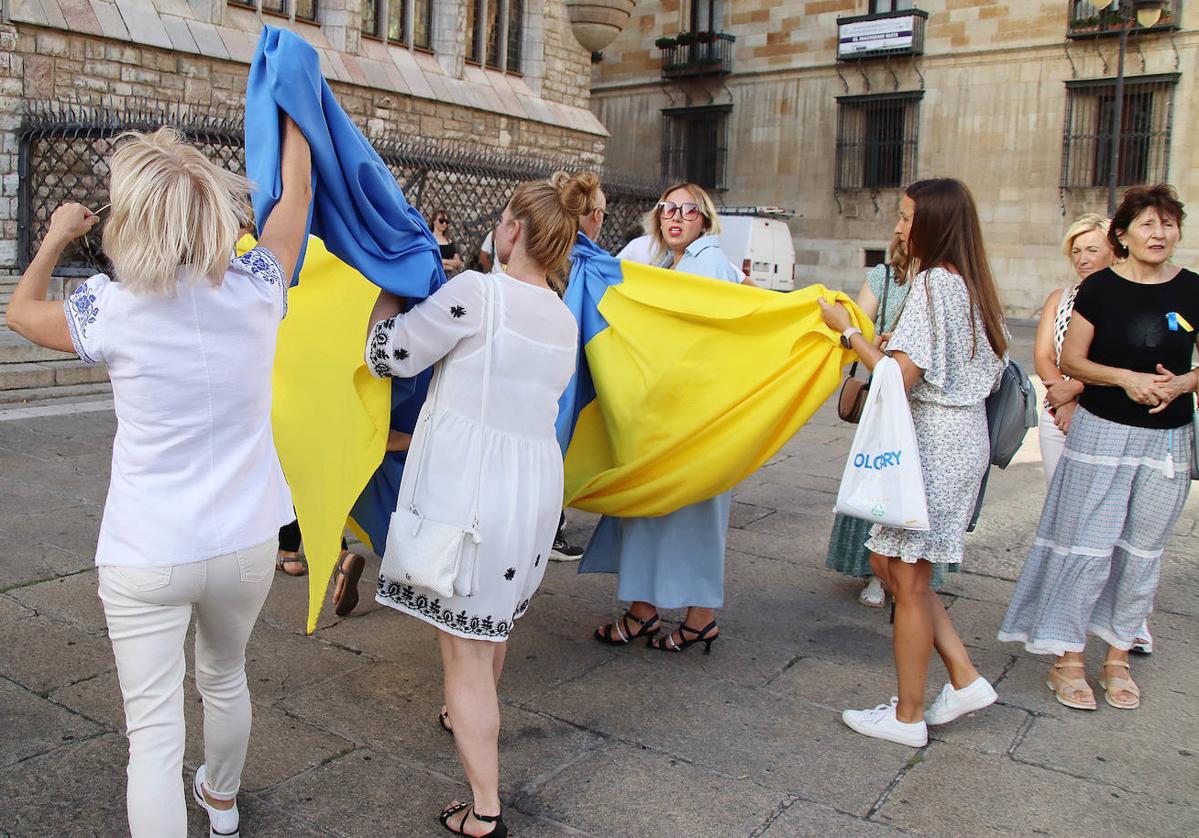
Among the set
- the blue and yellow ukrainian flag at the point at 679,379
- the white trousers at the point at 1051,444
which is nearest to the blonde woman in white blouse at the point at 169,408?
the blue and yellow ukrainian flag at the point at 679,379

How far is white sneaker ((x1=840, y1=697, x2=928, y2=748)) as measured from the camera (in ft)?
12.4

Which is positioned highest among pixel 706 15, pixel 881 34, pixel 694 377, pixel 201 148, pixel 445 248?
pixel 706 15

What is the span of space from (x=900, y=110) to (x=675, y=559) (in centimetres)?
2586

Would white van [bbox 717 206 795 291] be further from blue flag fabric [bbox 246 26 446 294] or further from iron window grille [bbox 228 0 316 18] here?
blue flag fabric [bbox 246 26 446 294]

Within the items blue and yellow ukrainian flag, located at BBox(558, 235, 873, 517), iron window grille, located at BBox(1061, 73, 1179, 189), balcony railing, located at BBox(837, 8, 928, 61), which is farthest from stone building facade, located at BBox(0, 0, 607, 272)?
blue and yellow ukrainian flag, located at BBox(558, 235, 873, 517)

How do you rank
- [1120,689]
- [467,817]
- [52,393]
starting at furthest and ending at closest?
[52,393] → [1120,689] → [467,817]

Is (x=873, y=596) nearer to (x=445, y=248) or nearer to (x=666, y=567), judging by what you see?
(x=666, y=567)

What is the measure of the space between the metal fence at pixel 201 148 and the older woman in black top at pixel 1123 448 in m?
8.69

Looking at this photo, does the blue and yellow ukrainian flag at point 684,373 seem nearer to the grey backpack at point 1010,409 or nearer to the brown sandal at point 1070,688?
the grey backpack at point 1010,409

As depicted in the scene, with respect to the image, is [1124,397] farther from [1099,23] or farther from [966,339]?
[1099,23]

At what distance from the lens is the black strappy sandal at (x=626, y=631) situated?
4648 mm

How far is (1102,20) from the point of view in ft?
80.5

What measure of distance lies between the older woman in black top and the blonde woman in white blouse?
306 centimetres

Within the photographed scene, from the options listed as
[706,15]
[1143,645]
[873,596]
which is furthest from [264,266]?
[706,15]
